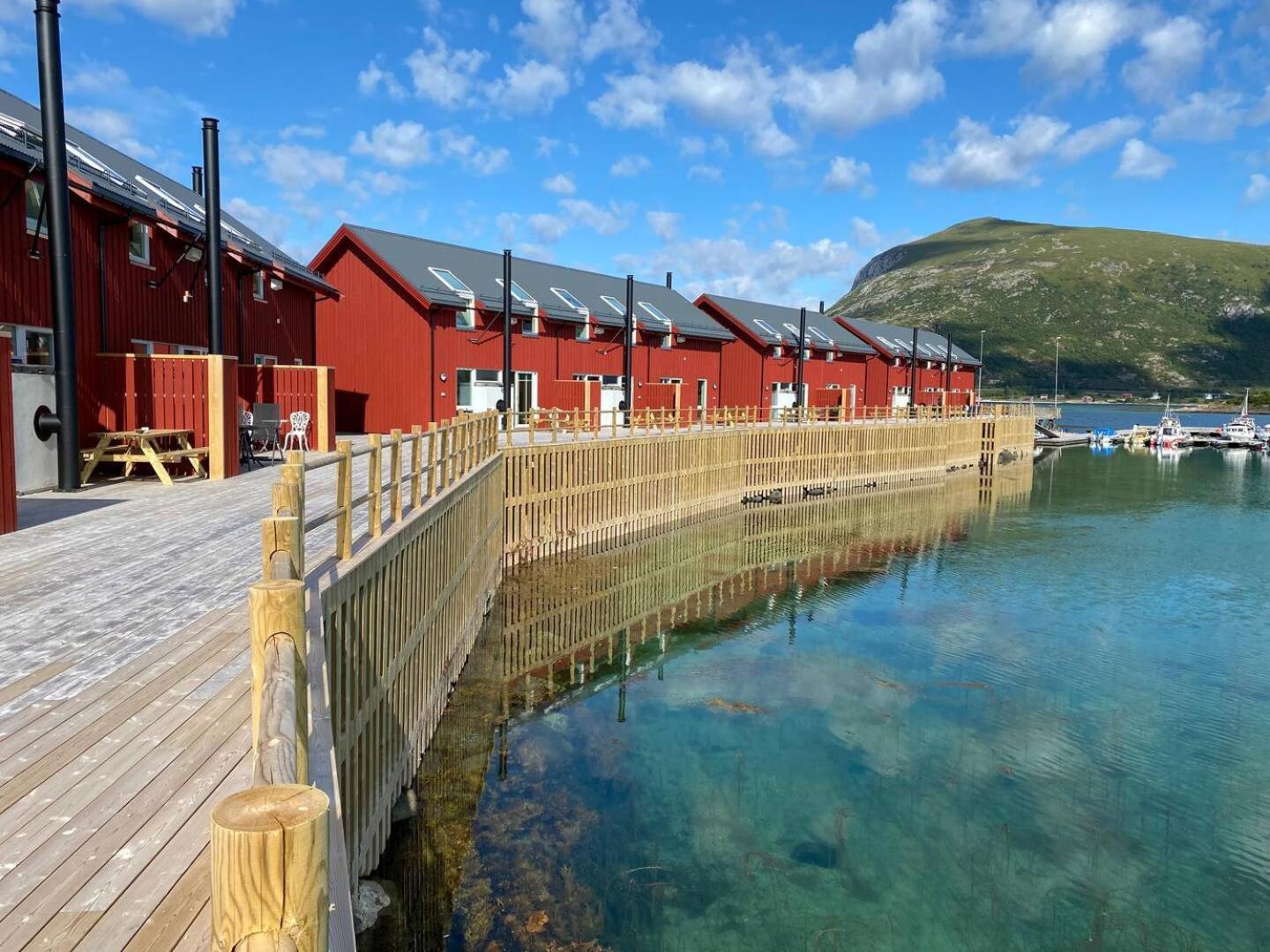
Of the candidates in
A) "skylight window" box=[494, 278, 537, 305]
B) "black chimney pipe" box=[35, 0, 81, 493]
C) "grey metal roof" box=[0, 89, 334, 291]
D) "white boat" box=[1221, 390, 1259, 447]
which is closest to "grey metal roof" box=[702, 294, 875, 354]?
"skylight window" box=[494, 278, 537, 305]

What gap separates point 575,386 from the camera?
32.5 meters

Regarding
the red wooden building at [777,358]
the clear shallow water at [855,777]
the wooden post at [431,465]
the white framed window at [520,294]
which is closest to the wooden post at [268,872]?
the clear shallow water at [855,777]

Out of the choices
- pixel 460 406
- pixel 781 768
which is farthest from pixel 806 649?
pixel 460 406

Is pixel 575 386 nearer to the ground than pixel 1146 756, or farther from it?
farther from it

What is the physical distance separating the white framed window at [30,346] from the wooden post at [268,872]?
14.6 metres

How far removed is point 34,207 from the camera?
1425 centimetres

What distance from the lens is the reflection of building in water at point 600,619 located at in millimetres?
8266

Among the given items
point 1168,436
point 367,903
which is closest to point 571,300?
point 367,903

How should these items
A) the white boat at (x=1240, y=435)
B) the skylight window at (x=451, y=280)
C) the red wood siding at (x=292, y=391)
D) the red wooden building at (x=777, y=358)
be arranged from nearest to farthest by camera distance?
the red wood siding at (x=292, y=391)
the skylight window at (x=451, y=280)
the red wooden building at (x=777, y=358)
the white boat at (x=1240, y=435)

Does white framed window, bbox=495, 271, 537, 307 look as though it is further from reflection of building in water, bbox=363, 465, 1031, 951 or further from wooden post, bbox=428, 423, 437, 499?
wooden post, bbox=428, 423, 437, 499

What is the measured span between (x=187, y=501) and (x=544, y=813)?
7.39m

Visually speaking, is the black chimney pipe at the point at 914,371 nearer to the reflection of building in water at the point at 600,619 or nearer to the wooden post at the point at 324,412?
the reflection of building in water at the point at 600,619

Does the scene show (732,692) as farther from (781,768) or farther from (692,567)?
(692,567)

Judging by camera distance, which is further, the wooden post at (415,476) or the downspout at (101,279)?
the downspout at (101,279)
